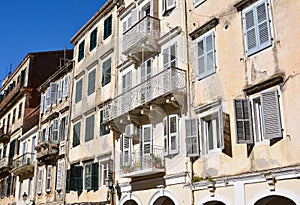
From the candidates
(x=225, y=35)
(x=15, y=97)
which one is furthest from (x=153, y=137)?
(x=15, y=97)

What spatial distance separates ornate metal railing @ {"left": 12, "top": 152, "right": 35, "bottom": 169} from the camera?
30736 mm

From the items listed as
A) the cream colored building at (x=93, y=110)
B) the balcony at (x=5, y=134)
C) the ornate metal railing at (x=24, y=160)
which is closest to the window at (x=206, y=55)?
the cream colored building at (x=93, y=110)

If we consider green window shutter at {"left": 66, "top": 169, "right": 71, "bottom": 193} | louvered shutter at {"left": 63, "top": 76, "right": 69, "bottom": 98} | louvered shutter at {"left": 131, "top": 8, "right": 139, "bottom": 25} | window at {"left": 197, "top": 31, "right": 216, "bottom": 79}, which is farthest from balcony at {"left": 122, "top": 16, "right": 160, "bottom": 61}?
louvered shutter at {"left": 63, "top": 76, "right": 69, "bottom": 98}

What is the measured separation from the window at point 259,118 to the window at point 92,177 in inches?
414

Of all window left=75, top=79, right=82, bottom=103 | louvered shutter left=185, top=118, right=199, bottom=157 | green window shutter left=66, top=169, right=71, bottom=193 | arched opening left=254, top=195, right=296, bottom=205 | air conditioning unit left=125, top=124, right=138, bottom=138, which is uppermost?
window left=75, top=79, right=82, bottom=103

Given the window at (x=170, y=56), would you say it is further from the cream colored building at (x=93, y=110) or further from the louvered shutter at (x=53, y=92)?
the louvered shutter at (x=53, y=92)

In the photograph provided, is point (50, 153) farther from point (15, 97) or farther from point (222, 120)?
point (222, 120)

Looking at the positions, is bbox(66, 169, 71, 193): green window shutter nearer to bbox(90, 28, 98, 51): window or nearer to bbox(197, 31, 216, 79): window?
bbox(90, 28, 98, 51): window

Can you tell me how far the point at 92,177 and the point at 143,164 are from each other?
17.8 ft

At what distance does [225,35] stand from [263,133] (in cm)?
408

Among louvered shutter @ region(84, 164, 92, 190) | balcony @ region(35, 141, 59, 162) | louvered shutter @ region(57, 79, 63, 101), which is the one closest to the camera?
louvered shutter @ region(84, 164, 92, 190)

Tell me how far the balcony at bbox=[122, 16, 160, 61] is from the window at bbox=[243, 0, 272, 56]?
545 cm

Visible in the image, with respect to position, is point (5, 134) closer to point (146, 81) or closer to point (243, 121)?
point (146, 81)

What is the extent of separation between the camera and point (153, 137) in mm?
17016
